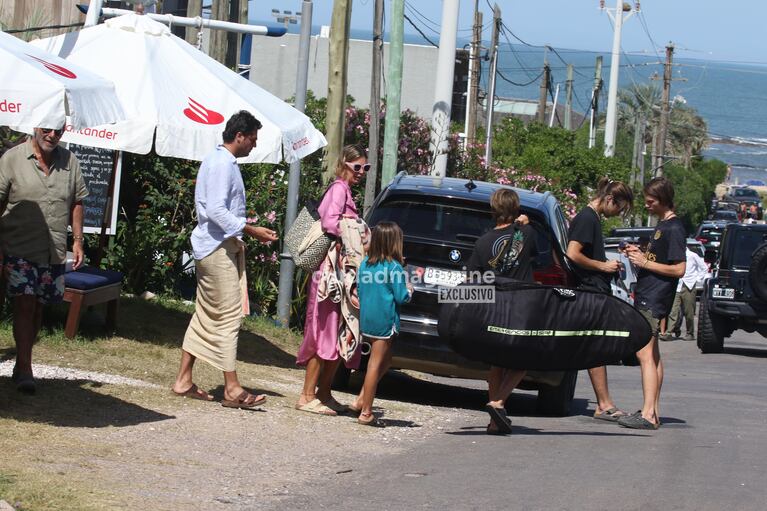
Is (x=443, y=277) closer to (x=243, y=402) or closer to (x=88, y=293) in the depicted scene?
(x=243, y=402)

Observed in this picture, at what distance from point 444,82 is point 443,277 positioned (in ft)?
30.1

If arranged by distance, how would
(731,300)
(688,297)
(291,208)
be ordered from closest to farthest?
1. (291,208)
2. (731,300)
3. (688,297)

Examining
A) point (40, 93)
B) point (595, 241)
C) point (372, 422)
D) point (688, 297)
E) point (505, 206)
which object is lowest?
point (688, 297)

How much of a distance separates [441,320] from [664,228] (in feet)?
6.64

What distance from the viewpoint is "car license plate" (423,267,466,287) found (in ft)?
33.6

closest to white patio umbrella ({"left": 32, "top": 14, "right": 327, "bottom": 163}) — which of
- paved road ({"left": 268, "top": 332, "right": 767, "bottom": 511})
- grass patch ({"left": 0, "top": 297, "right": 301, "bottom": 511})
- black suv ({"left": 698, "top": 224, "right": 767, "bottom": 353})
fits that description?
grass patch ({"left": 0, "top": 297, "right": 301, "bottom": 511})

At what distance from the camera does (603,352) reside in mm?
9484

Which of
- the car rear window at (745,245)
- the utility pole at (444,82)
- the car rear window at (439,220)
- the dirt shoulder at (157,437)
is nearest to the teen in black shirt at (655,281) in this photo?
the car rear window at (439,220)

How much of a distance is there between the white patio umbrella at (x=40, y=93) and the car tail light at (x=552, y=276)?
3.67 meters

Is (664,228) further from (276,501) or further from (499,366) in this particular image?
(276,501)

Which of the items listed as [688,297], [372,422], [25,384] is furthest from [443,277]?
[688,297]

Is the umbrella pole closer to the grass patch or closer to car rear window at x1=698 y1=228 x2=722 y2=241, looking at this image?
the grass patch

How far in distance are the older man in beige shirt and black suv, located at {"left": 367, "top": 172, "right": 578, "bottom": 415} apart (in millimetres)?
2796

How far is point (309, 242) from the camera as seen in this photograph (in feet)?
31.4
